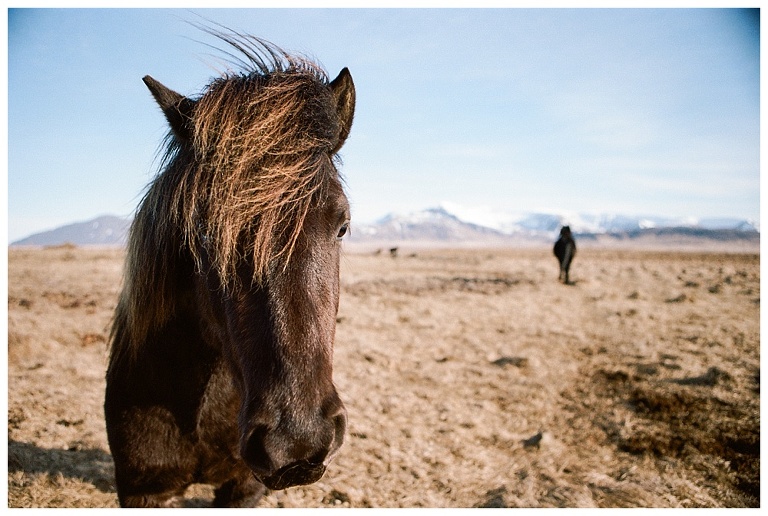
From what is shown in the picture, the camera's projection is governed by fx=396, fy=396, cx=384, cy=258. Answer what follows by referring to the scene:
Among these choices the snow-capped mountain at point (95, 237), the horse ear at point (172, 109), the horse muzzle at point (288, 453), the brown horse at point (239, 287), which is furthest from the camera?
the snow-capped mountain at point (95, 237)

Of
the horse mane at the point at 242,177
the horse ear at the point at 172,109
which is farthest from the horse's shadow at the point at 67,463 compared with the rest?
the horse ear at the point at 172,109

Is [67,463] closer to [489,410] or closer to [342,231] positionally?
[342,231]

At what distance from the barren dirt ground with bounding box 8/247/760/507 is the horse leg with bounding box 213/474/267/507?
0.69 metres

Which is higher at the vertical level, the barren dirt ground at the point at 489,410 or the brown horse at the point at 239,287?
the brown horse at the point at 239,287

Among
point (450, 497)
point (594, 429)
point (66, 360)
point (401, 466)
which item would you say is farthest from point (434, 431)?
point (66, 360)

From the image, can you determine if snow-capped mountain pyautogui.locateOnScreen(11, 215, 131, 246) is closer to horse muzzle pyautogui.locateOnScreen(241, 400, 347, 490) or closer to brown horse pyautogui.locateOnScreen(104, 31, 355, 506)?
brown horse pyautogui.locateOnScreen(104, 31, 355, 506)

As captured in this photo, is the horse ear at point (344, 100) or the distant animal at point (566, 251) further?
the distant animal at point (566, 251)

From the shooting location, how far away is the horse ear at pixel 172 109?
193 centimetres

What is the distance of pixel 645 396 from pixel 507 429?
2326mm

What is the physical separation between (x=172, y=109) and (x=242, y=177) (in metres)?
0.64

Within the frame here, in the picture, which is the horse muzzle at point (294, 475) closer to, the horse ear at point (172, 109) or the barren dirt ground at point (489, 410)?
the barren dirt ground at point (489, 410)

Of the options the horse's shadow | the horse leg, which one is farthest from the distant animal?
the horse's shadow

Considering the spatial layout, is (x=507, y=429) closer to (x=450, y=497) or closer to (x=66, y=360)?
(x=450, y=497)
